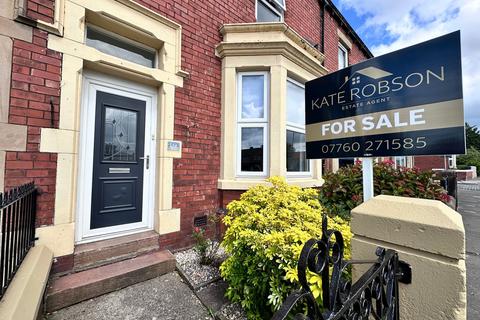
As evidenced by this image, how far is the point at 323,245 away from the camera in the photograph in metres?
0.88

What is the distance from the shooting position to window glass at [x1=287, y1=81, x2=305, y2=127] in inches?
189

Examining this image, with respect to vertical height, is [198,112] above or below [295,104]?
below

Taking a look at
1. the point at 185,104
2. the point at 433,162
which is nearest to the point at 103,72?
the point at 185,104

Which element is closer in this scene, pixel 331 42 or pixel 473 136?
pixel 331 42

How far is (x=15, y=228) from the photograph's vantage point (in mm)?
1903

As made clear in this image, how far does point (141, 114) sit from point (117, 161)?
787mm

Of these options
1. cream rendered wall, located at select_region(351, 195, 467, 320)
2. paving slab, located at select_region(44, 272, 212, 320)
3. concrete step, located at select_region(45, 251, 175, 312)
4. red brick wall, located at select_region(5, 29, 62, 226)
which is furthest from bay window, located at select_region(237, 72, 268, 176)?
cream rendered wall, located at select_region(351, 195, 467, 320)

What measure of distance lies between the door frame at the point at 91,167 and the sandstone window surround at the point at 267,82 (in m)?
1.25

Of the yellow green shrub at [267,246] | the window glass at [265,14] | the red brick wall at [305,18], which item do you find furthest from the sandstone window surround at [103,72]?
the red brick wall at [305,18]

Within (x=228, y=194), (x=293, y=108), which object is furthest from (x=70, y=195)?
(x=293, y=108)

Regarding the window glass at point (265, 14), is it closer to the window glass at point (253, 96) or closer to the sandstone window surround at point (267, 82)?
the sandstone window surround at point (267, 82)

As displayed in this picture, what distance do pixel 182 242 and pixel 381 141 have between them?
3.00 meters

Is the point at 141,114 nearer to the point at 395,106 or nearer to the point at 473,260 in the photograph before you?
the point at 395,106

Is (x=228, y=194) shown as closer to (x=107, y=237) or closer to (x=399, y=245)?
(x=107, y=237)
